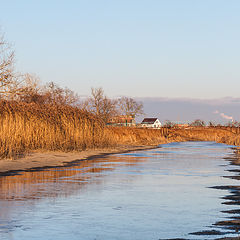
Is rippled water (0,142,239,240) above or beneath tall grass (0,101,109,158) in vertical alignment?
beneath

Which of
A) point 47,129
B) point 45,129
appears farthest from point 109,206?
point 47,129

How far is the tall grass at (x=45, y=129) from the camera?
26.5 m

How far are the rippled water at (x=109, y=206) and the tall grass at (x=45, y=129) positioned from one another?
7902mm

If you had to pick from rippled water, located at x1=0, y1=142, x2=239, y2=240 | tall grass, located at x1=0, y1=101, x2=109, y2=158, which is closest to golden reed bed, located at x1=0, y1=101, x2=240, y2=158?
tall grass, located at x1=0, y1=101, x2=109, y2=158

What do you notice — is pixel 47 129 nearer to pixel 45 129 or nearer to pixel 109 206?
pixel 45 129

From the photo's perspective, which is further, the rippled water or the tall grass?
the tall grass

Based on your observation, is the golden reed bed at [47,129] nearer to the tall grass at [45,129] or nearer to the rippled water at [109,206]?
the tall grass at [45,129]

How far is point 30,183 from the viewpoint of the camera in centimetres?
1585

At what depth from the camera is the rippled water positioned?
863 centimetres

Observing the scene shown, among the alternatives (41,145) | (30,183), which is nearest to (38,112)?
(41,145)

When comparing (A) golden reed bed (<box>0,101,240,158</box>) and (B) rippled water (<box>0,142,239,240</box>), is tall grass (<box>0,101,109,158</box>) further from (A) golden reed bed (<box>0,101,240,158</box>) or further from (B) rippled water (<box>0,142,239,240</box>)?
(B) rippled water (<box>0,142,239,240</box>)

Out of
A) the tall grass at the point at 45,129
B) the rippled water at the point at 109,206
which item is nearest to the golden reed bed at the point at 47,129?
the tall grass at the point at 45,129

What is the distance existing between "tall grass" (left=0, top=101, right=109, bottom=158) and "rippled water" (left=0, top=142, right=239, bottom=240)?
7.90 metres

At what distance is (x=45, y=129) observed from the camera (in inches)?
1240
